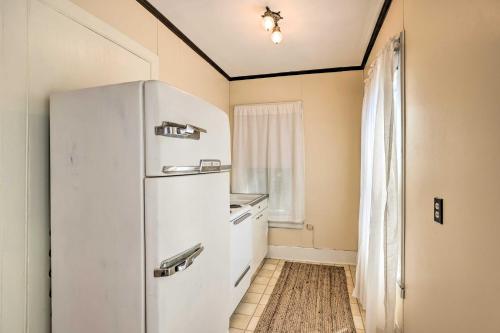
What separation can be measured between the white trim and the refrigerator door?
0.73 metres

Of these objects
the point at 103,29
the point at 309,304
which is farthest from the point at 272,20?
the point at 309,304

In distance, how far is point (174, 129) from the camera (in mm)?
1076

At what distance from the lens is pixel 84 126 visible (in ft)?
3.59

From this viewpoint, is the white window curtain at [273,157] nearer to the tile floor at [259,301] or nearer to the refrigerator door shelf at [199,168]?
the tile floor at [259,301]

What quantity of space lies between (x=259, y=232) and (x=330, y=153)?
137 centimetres

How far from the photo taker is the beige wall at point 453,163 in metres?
0.85

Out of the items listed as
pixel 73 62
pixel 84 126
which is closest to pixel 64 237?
pixel 84 126

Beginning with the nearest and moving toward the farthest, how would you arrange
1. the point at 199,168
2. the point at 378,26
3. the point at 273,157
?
1. the point at 199,168
2. the point at 378,26
3. the point at 273,157

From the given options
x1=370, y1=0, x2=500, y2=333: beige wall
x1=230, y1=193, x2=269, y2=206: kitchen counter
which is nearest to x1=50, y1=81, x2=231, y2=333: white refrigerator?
x1=370, y1=0, x2=500, y2=333: beige wall

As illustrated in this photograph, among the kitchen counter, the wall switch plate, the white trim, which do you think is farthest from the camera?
the kitchen counter

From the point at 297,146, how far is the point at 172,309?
8.85 feet

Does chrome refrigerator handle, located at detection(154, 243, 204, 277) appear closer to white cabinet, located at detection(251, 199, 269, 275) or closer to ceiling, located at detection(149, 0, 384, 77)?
white cabinet, located at detection(251, 199, 269, 275)

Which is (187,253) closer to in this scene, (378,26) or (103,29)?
(103,29)

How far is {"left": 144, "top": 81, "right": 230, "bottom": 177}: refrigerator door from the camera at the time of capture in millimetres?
1024
